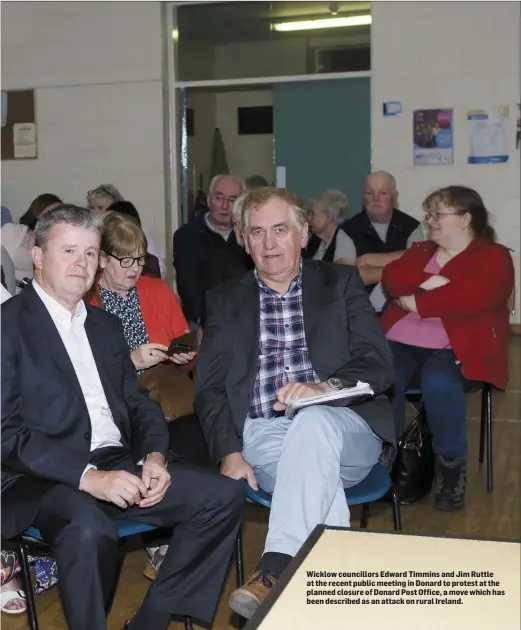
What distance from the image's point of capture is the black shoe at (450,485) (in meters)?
3.35

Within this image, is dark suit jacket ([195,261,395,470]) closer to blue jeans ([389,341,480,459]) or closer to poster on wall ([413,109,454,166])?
blue jeans ([389,341,480,459])

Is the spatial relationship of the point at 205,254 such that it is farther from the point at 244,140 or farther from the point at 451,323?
the point at 244,140

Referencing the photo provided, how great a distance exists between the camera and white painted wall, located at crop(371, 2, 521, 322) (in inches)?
285

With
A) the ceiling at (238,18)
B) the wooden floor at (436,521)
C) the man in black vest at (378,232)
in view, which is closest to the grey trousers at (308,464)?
the wooden floor at (436,521)

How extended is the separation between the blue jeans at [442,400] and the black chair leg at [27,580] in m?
1.65

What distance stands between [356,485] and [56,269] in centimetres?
105

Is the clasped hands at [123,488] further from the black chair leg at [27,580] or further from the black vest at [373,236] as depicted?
the black vest at [373,236]

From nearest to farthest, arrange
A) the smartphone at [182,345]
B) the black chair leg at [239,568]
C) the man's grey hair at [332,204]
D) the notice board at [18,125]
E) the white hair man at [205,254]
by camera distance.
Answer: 1. the black chair leg at [239,568]
2. the smartphone at [182,345]
3. the white hair man at [205,254]
4. the man's grey hair at [332,204]
5. the notice board at [18,125]

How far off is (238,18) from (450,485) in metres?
6.13

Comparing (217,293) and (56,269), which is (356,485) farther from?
(56,269)

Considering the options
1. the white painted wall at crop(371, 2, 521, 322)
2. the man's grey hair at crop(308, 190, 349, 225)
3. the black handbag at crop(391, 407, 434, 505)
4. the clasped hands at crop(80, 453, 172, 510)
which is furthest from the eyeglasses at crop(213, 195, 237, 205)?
the white painted wall at crop(371, 2, 521, 322)

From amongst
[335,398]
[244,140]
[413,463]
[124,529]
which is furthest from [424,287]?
[244,140]

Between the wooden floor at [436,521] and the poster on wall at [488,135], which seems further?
the poster on wall at [488,135]

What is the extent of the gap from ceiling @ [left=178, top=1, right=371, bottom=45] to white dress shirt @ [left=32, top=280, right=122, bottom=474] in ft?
20.9
